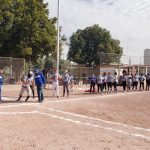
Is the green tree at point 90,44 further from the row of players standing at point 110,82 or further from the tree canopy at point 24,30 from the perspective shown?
the row of players standing at point 110,82

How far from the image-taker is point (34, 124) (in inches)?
541

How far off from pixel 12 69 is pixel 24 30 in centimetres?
940

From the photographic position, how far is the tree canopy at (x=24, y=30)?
4225cm

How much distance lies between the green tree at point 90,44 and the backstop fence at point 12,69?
42220 mm

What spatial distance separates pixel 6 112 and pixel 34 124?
347 centimetres

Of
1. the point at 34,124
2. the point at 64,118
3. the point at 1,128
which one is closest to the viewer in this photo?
the point at 1,128

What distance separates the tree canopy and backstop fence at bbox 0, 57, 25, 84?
23.3 ft

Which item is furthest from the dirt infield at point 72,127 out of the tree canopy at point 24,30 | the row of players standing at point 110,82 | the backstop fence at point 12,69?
the tree canopy at point 24,30

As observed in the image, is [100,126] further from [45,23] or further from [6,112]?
[45,23]

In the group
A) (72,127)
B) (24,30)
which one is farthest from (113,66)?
(72,127)

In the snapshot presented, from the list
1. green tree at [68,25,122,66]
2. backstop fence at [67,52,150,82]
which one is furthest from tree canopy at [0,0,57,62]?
green tree at [68,25,122,66]

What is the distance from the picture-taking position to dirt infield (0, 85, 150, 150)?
10.4 m

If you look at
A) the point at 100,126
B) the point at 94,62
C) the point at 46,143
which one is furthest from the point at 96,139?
the point at 94,62

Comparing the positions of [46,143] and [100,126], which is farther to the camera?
[100,126]
